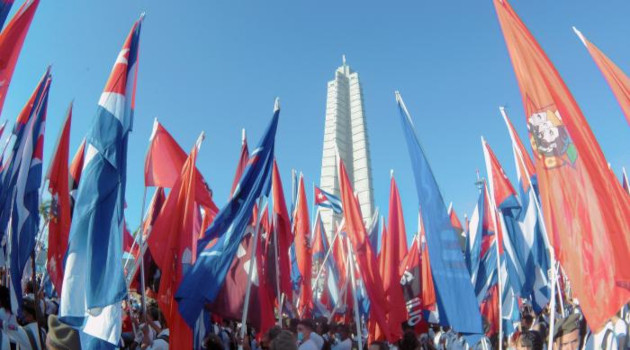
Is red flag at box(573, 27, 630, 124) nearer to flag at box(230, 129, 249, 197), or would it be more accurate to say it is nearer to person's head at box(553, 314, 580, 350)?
person's head at box(553, 314, 580, 350)

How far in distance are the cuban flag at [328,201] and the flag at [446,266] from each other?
6.23 m

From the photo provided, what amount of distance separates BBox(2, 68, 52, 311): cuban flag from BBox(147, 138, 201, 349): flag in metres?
1.27

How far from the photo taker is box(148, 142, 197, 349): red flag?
4793 millimetres

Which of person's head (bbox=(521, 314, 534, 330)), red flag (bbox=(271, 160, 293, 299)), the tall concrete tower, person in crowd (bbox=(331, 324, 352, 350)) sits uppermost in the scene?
the tall concrete tower

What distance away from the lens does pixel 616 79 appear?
3.57 meters

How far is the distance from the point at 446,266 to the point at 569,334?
4.39 feet

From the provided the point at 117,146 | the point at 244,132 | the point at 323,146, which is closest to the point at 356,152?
the point at 323,146

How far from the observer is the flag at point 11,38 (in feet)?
13.0

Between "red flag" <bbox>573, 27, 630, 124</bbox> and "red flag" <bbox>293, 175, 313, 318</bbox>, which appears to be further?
"red flag" <bbox>293, 175, 313, 318</bbox>

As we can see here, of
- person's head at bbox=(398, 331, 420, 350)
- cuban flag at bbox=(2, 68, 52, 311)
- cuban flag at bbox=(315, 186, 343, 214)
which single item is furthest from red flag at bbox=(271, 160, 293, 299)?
cuban flag at bbox=(315, 186, 343, 214)

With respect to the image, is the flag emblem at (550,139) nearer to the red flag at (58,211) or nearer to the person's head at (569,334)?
the person's head at (569,334)

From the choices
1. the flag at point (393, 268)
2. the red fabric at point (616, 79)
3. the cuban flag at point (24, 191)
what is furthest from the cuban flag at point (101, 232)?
the red fabric at point (616, 79)

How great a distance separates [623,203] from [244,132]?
5.33m

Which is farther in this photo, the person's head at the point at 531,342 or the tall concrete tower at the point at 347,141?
the tall concrete tower at the point at 347,141
